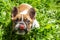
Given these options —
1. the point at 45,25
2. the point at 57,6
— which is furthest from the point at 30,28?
the point at 57,6

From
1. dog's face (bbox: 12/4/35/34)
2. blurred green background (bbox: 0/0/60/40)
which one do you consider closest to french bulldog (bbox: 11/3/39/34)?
dog's face (bbox: 12/4/35/34)

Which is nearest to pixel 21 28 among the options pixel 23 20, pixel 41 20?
pixel 23 20

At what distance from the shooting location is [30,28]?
685cm

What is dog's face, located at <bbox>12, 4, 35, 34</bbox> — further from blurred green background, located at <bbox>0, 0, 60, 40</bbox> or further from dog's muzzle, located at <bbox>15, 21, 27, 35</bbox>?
blurred green background, located at <bbox>0, 0, 60, 40</bbox>

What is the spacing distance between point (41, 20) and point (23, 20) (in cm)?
133

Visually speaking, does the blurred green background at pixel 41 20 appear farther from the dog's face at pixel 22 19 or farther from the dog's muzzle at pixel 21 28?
the dog's muzzle at pixel 21 28

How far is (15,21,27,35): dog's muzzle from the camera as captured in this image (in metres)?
6.37

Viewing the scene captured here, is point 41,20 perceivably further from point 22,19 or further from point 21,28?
point 21,28

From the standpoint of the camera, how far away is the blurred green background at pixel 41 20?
7.03m

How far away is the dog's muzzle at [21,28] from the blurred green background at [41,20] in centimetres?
52

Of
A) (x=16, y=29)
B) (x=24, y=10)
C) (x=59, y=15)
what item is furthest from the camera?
(x=59, y=15)

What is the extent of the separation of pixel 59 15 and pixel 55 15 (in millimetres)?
120

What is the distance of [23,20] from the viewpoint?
6.55 meters

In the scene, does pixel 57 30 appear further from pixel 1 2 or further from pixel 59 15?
pixel 1 2
